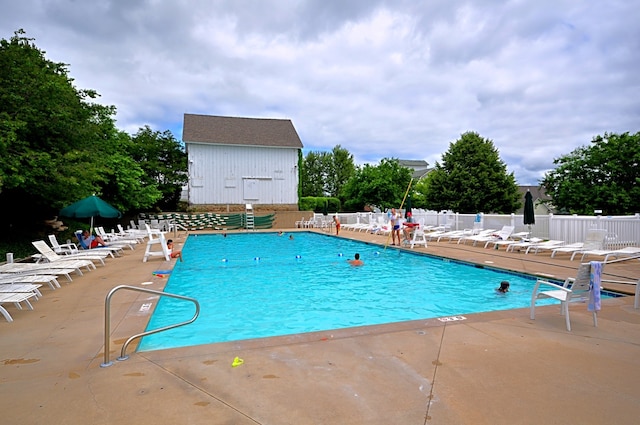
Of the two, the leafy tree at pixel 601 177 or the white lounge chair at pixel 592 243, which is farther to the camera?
the leafy tree at pixel 601 177

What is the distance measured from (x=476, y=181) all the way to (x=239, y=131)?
70.7ft

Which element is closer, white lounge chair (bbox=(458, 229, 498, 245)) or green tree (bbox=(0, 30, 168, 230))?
green tree (bbox=(0, 30, 168, 230))

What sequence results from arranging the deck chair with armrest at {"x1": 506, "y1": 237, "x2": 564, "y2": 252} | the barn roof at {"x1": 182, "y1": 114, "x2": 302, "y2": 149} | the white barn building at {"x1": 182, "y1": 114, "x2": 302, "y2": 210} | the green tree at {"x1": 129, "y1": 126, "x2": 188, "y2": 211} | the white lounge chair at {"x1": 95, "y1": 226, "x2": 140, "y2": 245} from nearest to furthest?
the deck chair with armrest at {"x1": 506, "y1": 237, "x2": 564, "y2": 252} → the white lounge chair at {"x1": 95, "y1": 226, "x2": 140, "y2": 245} → the green tree at {"x1": 129, "y1": 126, "x2": 188, "y2": 211} → the white barn building at {"x1": 182, "y1": 114, "x2": 302, "y2": 210} → the barn roof at {"x1": 182, "y1": 114, "x2": 302, "y2": 149}

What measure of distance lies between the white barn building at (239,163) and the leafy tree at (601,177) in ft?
68.1

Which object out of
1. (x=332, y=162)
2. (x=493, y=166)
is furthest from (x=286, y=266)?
(x=332, y=162)

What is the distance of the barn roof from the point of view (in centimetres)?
3183

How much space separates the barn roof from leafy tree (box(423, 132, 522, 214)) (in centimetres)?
1425

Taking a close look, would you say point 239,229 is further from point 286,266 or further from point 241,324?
point 241,324

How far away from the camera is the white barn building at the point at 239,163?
31250mm

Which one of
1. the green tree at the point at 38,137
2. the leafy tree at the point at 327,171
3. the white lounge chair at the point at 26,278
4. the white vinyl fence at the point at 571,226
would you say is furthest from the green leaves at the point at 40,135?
the leafy tree at the point at 327,171

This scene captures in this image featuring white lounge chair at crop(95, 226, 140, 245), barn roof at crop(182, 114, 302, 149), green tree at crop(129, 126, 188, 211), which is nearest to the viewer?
white lounge chair at crop(95, 226, 140, 245)

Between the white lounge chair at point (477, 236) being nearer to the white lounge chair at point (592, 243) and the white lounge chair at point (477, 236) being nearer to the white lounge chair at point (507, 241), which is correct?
the white lounge chair at point (507, 241)

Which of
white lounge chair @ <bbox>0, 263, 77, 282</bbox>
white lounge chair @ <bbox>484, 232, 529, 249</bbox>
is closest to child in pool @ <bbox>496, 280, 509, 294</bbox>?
white lounge chair @ <bbox>484, 232, 529, 249</bbox>

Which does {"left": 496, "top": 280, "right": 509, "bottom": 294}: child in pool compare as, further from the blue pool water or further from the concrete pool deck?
the concrete pool deck
